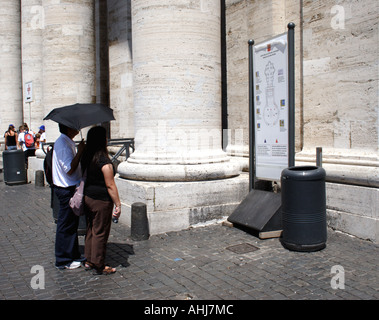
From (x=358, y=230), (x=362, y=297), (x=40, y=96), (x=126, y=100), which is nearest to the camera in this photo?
(x=362, y=297)

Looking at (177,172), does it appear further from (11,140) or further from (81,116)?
(11,140)

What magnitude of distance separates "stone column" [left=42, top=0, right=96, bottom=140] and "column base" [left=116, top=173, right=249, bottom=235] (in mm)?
5494

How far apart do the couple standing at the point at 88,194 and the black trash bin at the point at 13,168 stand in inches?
337

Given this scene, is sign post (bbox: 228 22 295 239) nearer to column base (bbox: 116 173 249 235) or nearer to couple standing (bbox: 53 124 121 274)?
column base (bbox: 116 173 249 235)

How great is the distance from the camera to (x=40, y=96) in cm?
1667

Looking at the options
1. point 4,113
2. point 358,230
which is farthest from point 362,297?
point 4,113

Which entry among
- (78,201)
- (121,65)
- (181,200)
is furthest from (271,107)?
(121,65)

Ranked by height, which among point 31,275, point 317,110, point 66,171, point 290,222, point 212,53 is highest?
point 212,53

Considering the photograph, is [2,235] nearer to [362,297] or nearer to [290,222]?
[290,222]

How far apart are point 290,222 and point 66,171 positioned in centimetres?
290

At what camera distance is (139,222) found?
20.2 feet

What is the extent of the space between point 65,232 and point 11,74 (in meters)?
15.3

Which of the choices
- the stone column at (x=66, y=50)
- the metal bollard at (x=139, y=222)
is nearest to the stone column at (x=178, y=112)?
the metal bollard at (x=139, y=222)

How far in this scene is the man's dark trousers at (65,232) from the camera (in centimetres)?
515
